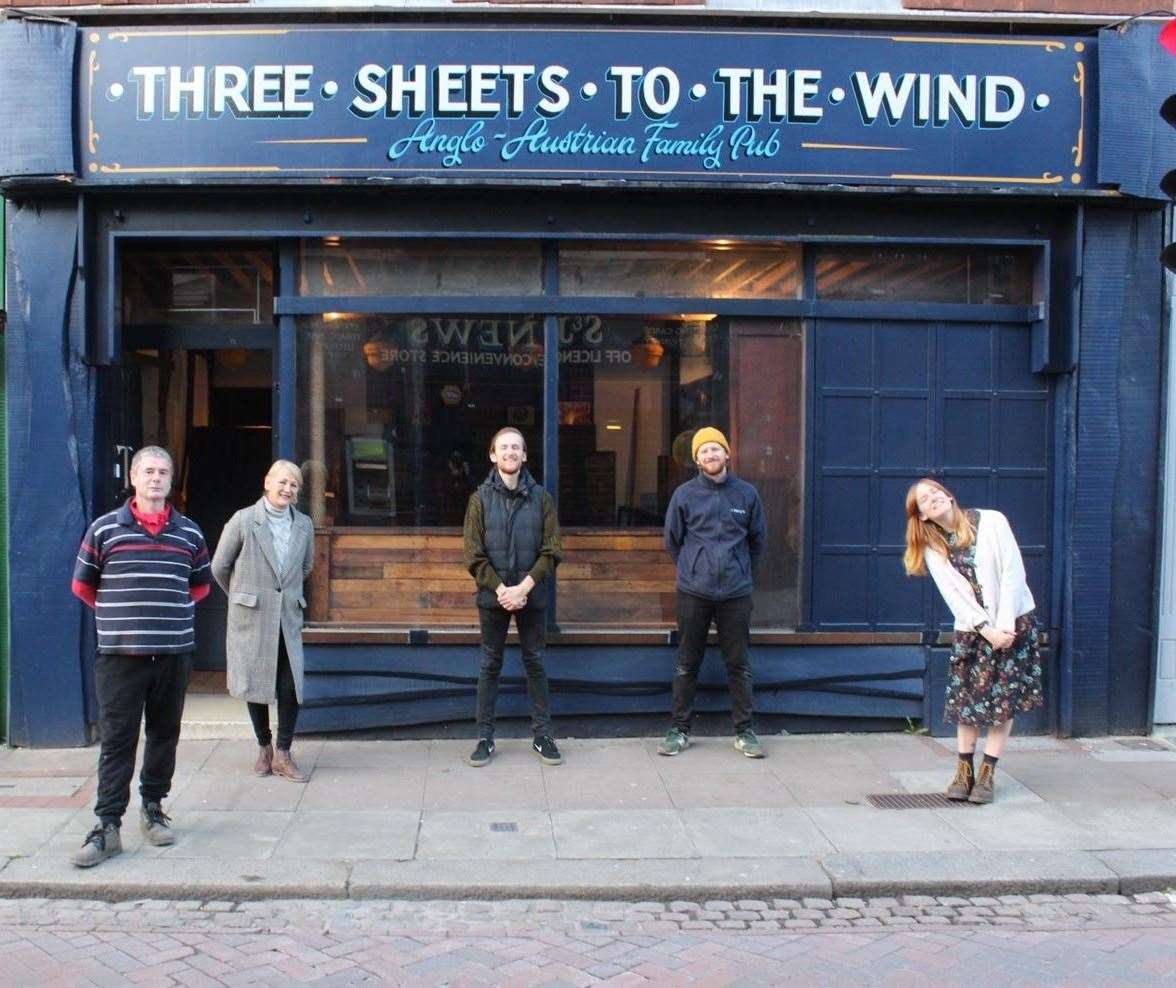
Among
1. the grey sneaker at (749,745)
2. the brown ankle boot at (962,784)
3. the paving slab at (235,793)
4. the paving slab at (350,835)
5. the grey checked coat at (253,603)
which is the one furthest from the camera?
the grey sneaker at (749,745)

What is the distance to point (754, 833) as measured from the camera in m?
6.25

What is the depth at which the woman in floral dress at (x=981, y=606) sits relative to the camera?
257 inches

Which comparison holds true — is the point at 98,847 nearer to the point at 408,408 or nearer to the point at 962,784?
the point at 408,408

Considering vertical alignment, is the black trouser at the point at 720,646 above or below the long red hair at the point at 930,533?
below

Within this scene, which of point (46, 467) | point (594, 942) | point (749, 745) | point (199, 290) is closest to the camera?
point (594, 942)

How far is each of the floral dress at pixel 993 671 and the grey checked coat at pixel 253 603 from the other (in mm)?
3711

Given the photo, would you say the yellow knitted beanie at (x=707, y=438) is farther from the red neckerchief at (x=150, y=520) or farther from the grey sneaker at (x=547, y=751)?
the red neckerchief at (x=150, y=520)

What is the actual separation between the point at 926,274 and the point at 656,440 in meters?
2.12

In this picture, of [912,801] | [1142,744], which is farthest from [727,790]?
[1142,744]

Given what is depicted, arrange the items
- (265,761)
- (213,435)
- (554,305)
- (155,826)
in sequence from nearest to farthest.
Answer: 1. (155,826)
2. (265,761)
3. (554,305)
4. (213,435)

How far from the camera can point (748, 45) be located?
787cm

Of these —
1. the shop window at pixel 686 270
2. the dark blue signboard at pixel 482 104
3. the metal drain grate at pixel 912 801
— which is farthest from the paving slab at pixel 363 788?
the dark blue signboard at pixel 482 104

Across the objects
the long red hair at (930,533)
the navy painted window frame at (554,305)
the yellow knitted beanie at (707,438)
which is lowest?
the long red hair at (930,533)

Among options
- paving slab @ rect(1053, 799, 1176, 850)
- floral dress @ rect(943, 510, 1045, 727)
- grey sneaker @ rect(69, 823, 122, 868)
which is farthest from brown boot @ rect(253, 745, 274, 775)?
paving slab @ rect(1053, 799, 1176, 850)
